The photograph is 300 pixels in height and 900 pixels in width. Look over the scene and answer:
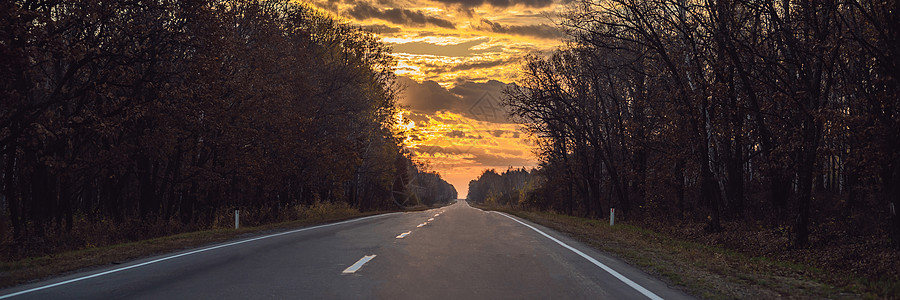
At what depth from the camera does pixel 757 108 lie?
50.0 ft

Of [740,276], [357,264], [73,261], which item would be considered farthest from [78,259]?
[740,276]

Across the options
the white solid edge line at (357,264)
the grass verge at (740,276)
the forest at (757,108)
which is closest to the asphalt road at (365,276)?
the white solid edge line at (357,264)

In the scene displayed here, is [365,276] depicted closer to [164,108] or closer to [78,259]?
[78,259]

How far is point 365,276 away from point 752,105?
1261 cm

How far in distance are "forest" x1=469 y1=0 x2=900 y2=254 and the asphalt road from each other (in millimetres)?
5327

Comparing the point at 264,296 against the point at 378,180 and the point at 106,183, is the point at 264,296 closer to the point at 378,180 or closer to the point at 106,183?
the point at 106,183

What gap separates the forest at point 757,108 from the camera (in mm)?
11320

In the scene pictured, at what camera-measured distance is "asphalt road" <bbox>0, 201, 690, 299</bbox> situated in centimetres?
700

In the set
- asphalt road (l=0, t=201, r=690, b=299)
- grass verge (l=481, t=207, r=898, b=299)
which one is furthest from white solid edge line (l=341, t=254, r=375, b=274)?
grass verge (l=481, t=207, r=898, b=299)

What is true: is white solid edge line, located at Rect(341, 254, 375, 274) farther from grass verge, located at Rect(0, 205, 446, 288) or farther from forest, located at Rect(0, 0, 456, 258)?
forest, located at Rect(0, 0, 456, 258)

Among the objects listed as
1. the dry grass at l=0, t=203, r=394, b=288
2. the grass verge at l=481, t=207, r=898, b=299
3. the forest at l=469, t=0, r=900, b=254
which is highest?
the forest at l=469, t=0, r=900, b=254

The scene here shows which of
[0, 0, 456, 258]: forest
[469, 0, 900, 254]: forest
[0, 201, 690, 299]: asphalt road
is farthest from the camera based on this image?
[0, 0, 456, 258]: forest

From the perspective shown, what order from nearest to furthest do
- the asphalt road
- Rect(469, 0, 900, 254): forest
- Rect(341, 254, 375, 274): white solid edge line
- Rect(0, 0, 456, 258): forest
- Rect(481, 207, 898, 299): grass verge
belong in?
the asphalt road → Rect(481, 207, 898, 299): grass verge → Rect(341, 254, 375, 274): white solid edge line → Rect(469, 0, 900, 254): forest → Rect(0, 0, 456, 258): forest

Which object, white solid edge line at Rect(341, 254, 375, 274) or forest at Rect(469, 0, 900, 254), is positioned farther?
forest at Rect(469, 0, 900, 254)
